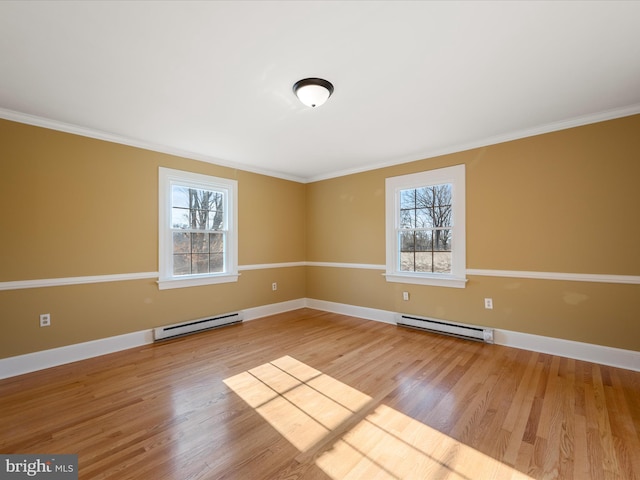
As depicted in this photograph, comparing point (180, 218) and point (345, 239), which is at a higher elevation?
point (180, 218)

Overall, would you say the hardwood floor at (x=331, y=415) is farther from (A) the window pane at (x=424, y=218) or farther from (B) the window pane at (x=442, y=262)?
(A) the window pane at (x=424, y=218)

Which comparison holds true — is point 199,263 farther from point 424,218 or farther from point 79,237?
point 424,218

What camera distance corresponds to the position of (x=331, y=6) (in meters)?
1.62

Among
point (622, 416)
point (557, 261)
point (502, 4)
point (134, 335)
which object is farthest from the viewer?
point (134, 335)

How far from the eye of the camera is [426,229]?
427 centimetres

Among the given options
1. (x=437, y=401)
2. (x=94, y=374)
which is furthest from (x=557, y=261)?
(x=94, y=374)

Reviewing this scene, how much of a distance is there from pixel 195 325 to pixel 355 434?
294 centimetres

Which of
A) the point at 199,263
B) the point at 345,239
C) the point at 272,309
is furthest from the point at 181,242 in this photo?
the point at 345,239

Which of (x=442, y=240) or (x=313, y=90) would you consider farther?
(x=442, y=240)

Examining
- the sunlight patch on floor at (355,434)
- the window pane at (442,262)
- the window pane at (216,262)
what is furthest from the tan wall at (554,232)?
the window pane at (216,262)

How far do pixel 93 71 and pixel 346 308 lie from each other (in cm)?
448

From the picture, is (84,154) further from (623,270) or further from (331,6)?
(623,270)

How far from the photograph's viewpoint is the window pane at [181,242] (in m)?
4.10

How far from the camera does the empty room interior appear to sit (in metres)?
1.76
